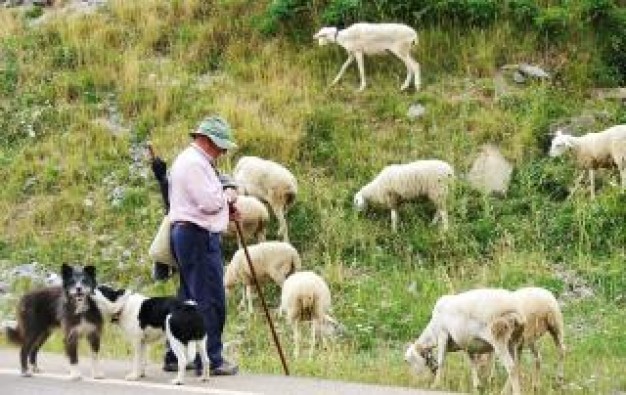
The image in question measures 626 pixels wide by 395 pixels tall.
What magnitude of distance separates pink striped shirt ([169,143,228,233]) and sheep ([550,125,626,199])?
849 cm

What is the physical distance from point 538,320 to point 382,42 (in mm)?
10809

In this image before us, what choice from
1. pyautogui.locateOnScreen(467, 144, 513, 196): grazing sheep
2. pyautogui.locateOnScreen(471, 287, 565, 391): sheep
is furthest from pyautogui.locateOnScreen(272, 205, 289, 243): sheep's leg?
pyautogui.locateOnScreen(471, 287, 565, 391): sheep

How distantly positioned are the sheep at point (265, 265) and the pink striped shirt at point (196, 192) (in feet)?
18.0

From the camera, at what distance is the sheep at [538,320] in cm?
1112

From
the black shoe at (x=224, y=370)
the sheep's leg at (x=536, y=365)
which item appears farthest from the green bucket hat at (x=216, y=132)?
the sheep's leg at (x=536, y=365)

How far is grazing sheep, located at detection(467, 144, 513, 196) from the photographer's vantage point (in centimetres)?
1834

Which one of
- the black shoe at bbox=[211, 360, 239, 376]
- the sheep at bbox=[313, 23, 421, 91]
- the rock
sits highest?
the sheep at bbox=[313, 23, 421, 91]

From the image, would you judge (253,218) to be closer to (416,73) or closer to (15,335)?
(416,73)

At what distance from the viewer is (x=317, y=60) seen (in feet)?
74.0

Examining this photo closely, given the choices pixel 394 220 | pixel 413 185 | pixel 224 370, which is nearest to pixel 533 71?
pixel 413 185

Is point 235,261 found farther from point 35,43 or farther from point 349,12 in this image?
point 35,43

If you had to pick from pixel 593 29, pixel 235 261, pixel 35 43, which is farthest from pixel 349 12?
pixel 235 261

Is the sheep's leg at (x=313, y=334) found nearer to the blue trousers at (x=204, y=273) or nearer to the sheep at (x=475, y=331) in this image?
the sheep at (x=475, y=331)

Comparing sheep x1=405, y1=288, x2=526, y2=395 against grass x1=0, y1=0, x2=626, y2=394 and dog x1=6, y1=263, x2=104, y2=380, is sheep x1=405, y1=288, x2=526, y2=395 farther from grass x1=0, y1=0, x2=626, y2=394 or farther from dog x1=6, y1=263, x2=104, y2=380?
dog x1=6, y1=263, x2=104, y2=380
